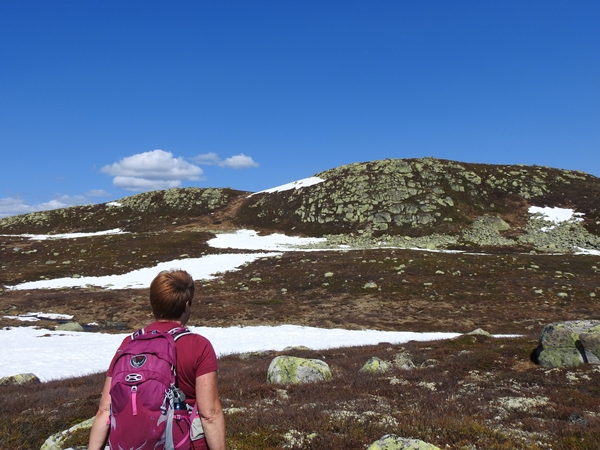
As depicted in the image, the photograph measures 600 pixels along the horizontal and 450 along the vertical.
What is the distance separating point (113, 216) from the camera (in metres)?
103

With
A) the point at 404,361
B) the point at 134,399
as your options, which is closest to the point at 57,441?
the point at 134,399

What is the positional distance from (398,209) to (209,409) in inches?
3148

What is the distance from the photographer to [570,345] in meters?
15.0

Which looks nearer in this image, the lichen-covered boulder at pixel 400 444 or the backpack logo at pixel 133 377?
the backpack logo at pixel 133 377

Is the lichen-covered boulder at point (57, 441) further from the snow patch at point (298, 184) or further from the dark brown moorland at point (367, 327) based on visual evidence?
the snow patch at point (298, 184)

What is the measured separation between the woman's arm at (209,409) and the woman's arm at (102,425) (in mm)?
884

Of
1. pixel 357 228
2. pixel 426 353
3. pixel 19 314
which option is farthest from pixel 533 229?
pixel 19 314

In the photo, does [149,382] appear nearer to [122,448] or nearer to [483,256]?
[122,448]

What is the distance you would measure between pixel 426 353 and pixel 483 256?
130 feet

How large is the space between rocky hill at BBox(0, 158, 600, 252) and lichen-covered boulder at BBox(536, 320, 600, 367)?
50.0 m

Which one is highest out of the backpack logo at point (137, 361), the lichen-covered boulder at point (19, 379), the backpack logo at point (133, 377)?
the backpack logo at point (137, 361)

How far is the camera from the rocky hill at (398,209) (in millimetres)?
69062

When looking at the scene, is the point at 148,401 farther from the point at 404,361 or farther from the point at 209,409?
the point at 404,361

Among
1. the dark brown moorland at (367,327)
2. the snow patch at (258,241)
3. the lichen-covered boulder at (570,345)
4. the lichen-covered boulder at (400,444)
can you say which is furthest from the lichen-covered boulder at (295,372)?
the snow patch at (258,241)
